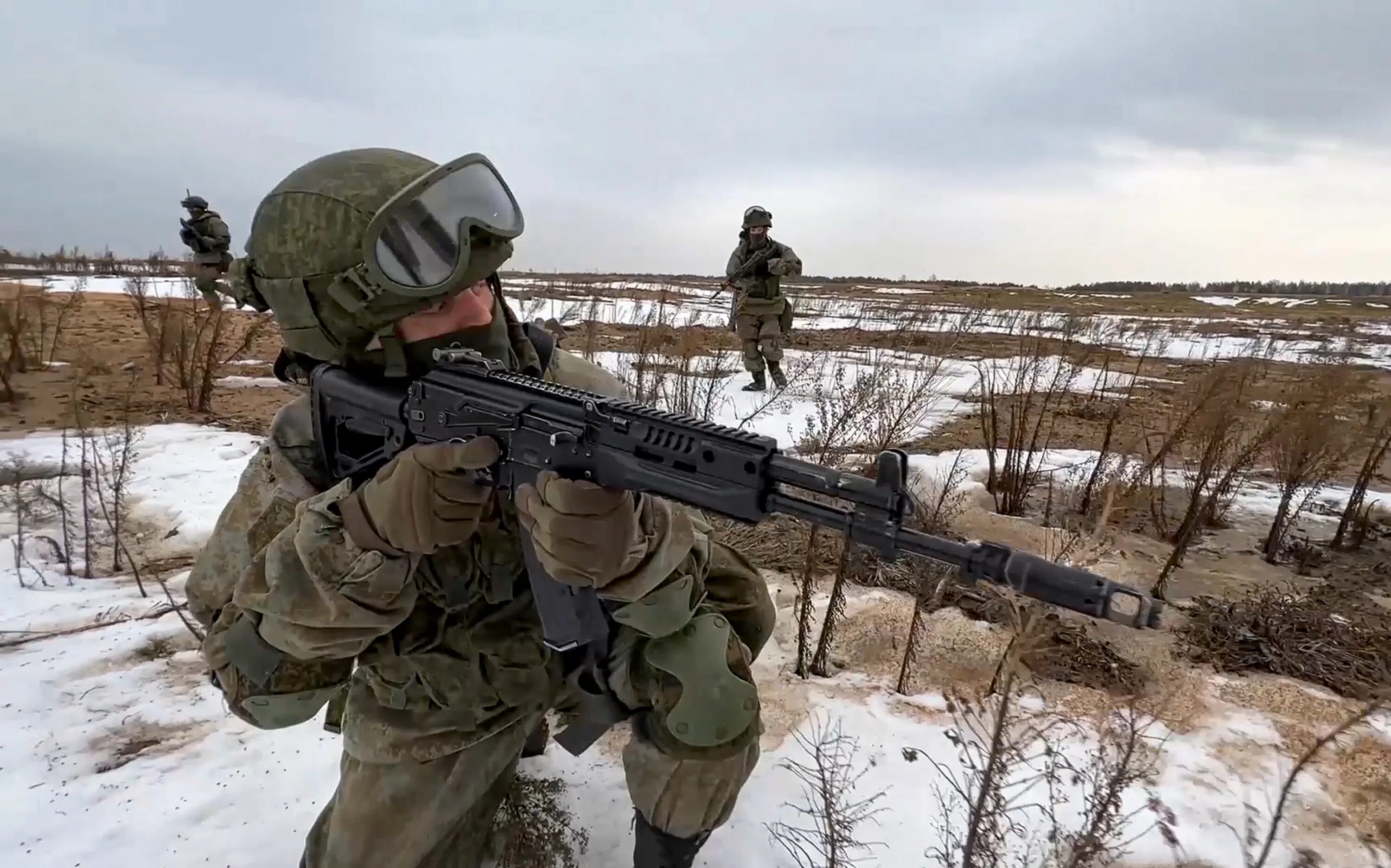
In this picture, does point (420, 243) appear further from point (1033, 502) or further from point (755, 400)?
point (755, 400)

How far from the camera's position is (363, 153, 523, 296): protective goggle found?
169cm

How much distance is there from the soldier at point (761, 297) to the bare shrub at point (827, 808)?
7094 millimetres

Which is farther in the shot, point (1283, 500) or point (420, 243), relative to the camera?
point (1283, 500)

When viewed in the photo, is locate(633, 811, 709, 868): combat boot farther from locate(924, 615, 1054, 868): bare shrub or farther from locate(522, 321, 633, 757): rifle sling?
locate(924, 615, 1054, 868): bare shrub

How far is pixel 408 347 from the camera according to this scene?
1855 mm

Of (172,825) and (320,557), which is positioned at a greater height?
(320,557)

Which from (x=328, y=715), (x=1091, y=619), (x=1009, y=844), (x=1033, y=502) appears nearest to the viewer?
(x=1009, y=844)

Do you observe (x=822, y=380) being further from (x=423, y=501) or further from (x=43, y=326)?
(x=43, y=326)

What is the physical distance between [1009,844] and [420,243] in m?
2.27

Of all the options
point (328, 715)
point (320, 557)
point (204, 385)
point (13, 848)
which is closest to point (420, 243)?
point (320, 557)

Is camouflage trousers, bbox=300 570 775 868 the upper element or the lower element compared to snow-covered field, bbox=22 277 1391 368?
lower

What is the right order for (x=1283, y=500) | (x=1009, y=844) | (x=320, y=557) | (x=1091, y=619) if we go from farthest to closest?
1. (x=1283, y=500)
2. (x=1091, y=619)
3. (x=1009, y=844)
4. (x=320, y=557)

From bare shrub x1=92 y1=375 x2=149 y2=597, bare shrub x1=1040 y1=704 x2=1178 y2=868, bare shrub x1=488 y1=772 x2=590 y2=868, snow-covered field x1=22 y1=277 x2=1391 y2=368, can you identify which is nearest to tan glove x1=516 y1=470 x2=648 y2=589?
bare shrub x1=488 y1=772 x2=590 y2=868

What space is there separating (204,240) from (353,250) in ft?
26.3
